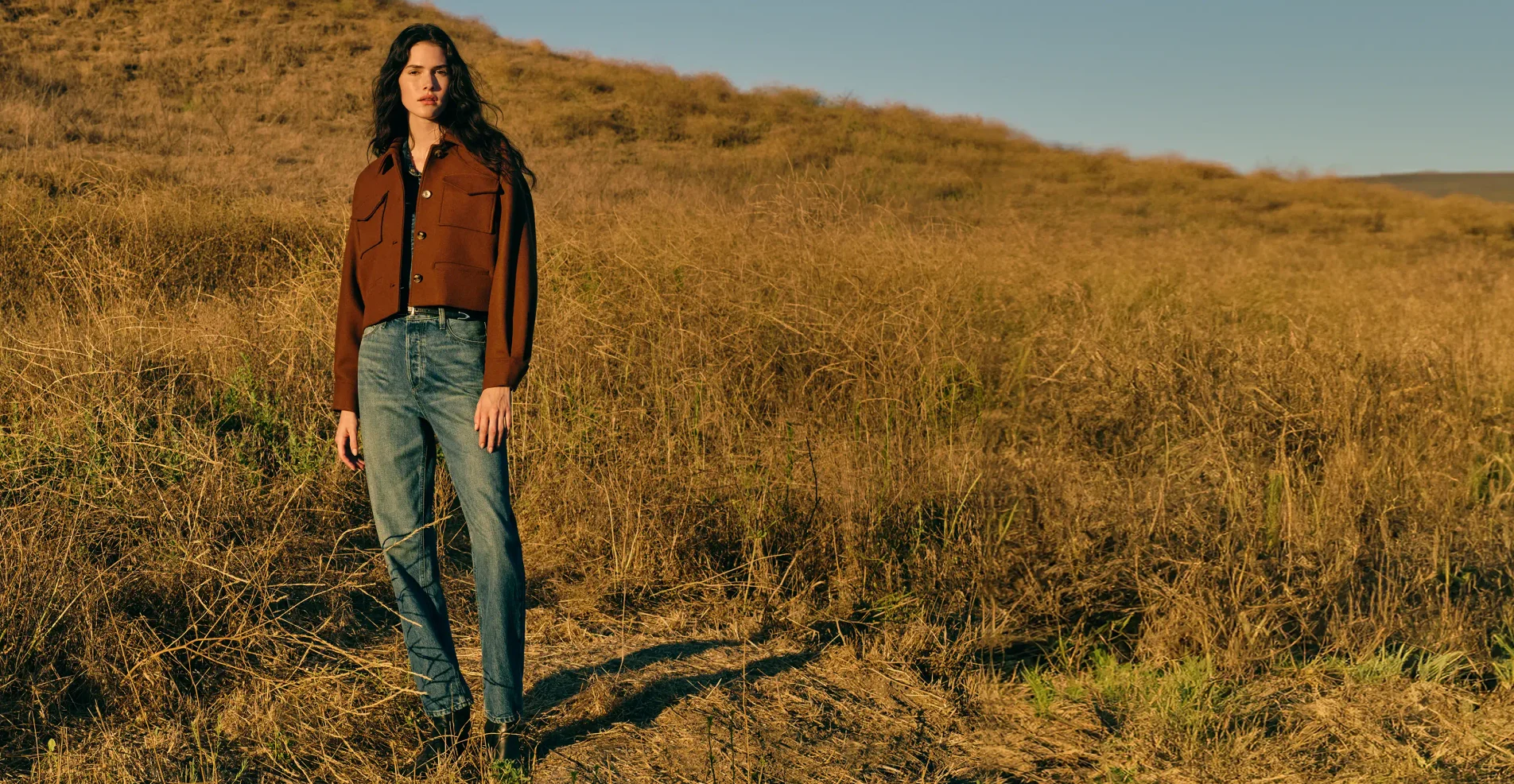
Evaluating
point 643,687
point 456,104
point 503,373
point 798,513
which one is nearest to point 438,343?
point 503,373

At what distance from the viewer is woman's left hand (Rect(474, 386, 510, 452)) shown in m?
2.09

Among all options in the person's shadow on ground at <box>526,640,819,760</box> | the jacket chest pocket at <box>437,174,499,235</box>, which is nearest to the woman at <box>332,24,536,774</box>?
the jacket chest pocket at <box>437,174,499,235</box>

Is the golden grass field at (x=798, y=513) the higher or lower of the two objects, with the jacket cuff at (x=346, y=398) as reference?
lower

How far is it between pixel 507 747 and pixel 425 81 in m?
1.57

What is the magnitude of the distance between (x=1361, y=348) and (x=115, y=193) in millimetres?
9052

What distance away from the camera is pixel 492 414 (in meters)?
2.10

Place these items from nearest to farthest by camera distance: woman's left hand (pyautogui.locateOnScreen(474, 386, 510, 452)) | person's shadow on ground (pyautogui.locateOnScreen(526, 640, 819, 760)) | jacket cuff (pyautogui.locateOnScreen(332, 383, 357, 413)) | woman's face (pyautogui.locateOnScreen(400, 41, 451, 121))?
woman's left hand (pyautogui.locateOnScreen(474, 386, 510, 452)) < woman's face (pyautogui.locateOnScreen(400, 41, 451, 121)) < jacket cuff (pyautogui.locateOnScreen(332, 383, 357, 413)) < person's shadow on ground (pyautogui.locateOnScreen(526, 640, 819, 760))

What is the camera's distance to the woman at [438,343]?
2152 mm

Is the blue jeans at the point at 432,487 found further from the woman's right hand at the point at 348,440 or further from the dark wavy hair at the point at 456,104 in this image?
the dark wavy hair at the point at 456,104

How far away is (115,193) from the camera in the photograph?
7.70m

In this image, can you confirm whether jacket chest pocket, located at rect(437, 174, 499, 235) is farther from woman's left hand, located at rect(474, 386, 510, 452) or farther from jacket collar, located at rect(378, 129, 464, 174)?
woman's left hand, located at rect(474, 386, 510, 452)

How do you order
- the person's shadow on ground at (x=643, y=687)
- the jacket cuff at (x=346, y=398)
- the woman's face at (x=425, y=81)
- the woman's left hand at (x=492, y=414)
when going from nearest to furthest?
the woman's left hand at (x=492, y=414) < the woman's face at (x=425, y=81) < the jacket cuff at (x=346, y=398) < the person's shadow on ground at (x=643, y=687)

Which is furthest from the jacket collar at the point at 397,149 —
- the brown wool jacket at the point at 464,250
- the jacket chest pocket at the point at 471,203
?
the jacket chest pocket at the point at 471,203

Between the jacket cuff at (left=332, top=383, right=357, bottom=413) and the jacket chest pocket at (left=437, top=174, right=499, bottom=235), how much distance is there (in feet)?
1.59
